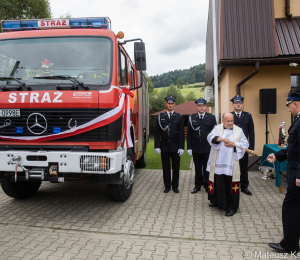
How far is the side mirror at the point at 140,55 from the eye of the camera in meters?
4.40

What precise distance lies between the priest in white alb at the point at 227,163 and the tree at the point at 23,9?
67.7 ft

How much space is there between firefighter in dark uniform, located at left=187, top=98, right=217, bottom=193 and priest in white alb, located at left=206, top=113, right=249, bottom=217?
3.71ft

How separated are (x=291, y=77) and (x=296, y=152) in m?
5.77

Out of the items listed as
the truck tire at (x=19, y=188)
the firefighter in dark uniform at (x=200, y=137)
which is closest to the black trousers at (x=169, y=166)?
the firefighter in dark uniform at (x=200, y=137)

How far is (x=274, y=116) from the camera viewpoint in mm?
7867

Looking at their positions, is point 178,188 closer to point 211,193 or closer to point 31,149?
point 211,193

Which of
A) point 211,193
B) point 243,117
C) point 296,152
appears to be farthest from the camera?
point 243,117

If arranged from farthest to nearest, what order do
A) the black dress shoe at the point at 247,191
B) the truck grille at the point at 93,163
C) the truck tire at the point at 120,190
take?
the black dress shoe at the point at 247,191, the truck tire at the point at 120,190, the truck grille at the point at 93,163

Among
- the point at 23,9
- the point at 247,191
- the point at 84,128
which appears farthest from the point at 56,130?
the point at 23,9

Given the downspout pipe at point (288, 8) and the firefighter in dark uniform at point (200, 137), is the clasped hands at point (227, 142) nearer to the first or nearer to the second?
the firefighter in dark uniform at point (200, 137)

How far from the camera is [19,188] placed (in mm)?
5250

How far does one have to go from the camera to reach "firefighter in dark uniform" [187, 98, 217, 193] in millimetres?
5695

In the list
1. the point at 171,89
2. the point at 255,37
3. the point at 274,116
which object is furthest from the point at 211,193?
the point at 171,89

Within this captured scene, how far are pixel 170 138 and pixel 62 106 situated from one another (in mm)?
2575
